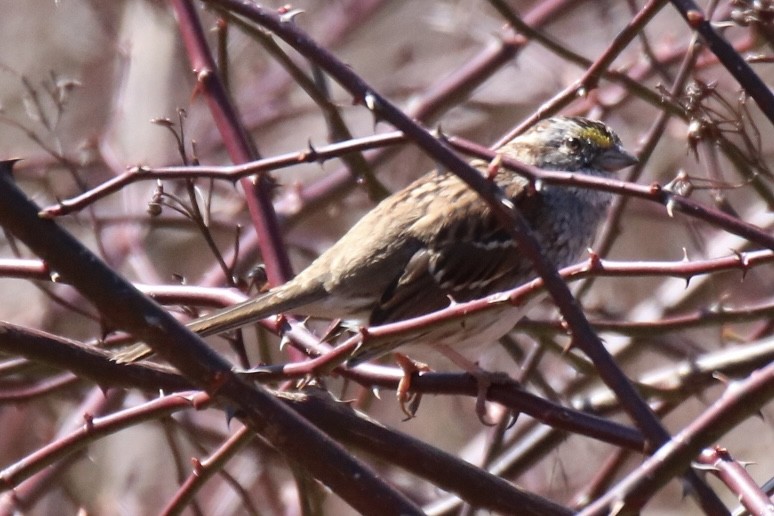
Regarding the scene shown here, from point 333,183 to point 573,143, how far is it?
3.71ft

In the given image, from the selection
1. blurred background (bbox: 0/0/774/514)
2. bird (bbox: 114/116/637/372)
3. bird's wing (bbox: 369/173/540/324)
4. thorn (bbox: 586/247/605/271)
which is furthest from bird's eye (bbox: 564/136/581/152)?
thorn (bbox: 586/247/605/271)

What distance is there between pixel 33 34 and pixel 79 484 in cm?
317

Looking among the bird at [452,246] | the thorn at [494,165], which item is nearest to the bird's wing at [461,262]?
the bird at [452,246]

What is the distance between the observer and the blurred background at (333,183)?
4.49 m

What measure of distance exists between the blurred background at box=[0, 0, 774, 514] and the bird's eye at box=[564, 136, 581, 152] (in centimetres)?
15

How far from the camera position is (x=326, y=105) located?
3.51m

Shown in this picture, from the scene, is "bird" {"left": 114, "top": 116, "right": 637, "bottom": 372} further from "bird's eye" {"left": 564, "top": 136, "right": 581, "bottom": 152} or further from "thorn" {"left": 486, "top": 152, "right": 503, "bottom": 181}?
"thorn" {"left": 486, "top": 152, "right": 503, "bottom": 181}

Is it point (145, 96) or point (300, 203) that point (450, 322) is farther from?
point (145, 96)

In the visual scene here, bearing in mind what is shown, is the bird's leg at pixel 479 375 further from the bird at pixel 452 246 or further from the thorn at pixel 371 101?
the thorn at pixel 371 101

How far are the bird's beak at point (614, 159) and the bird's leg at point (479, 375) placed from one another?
0.90 metres

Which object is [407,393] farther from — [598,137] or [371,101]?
[598,137]

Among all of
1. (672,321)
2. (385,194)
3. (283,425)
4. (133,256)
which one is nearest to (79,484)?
(133,256)

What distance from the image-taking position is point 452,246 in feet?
13.0

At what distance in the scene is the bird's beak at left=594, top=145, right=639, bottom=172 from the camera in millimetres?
4020
